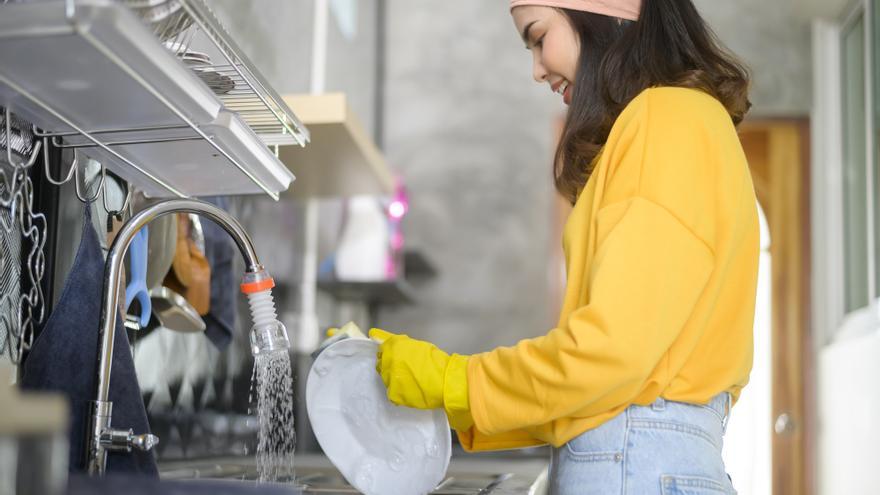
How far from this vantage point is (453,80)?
3.49 m

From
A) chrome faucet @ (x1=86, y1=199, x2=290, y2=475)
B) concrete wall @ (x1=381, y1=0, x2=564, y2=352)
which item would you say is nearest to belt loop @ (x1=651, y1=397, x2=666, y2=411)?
chrome faucet @ (x1=86, y1=199, x2=290, y2=475)

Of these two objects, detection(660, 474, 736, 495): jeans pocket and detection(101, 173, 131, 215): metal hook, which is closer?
detection(660, 474, 736, 495): jeans pocket


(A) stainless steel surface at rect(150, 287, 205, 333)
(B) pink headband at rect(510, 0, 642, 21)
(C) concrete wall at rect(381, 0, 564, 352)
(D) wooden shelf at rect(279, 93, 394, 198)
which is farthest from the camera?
(C) concrete wall at rect(381, 0, 564, 352)

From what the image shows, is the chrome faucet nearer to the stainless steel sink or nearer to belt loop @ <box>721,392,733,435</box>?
the stainless steel sink

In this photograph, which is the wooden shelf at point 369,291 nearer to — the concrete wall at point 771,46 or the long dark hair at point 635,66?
the concrete wall at point 771,46

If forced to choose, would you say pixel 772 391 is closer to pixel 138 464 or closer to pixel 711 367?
pixel 711 367

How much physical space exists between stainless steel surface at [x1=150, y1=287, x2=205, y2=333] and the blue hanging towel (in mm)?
281

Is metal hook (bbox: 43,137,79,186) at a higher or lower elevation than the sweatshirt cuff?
higher

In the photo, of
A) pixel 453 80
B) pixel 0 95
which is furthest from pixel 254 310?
pixel 453 80

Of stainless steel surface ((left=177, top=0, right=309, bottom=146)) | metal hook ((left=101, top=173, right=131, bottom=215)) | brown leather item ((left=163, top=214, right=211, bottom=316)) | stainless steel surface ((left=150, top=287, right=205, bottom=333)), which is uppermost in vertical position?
stainless steel surface ((left=177, top=0, right=309, bottom=146))

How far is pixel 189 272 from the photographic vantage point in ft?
4.90

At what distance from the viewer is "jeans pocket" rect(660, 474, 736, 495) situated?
3.19 ft

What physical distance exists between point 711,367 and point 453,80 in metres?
2.60

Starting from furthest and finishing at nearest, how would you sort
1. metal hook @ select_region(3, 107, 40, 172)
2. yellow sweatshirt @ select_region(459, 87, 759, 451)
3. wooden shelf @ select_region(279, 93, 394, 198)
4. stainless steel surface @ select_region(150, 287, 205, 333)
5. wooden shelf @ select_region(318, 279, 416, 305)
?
1. wooden shelf @ select_region(318, 279, 416, 305)
2. wooden shelf @ select_region(279, 93, 394, 198)
3. stainless steel surface @ select_region(150, 287, 205, 333)
4. metal hook @ select_region(3, 107, 40, 172)
5. yellow sweatshirt @ select_region(459, 87, 759, 451)
